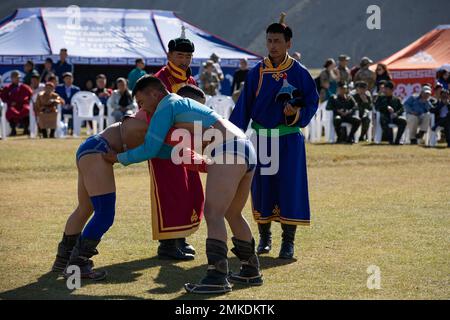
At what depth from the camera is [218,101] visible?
67.0ft

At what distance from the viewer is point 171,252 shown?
856 cm

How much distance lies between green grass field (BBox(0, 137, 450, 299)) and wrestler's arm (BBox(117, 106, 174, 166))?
1.06 metres

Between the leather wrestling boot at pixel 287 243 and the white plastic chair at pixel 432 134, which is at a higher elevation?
the white plastic chair at pixel 432 134

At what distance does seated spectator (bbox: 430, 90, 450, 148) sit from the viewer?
1969cm

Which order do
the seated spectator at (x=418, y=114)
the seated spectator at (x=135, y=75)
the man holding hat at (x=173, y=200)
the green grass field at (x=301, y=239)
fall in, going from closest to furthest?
the green grass field at (x=301, y=239) < the man holding hat at (x=173, y=200) < the seated spectator at (x=418, y=114) < the seated spectator at (x=135, y=75)

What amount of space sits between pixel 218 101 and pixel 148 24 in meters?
7.60

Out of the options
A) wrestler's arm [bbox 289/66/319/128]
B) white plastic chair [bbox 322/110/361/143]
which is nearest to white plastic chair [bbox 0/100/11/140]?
white plastic chair [bbox 322/110/361/143]

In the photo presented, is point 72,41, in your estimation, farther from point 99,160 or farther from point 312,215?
point 99,160

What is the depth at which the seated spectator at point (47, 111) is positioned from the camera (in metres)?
19.8

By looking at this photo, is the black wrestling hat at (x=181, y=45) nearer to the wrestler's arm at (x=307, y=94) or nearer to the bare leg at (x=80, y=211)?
the wrestler's arm at (x=307, y=94)

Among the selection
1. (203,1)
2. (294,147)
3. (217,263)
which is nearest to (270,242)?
(294,147)

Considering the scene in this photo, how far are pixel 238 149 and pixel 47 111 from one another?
523 inches

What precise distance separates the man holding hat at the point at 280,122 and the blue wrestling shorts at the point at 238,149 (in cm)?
157

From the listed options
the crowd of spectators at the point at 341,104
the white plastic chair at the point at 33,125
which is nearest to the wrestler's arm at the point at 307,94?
the crowd of spectators at the point at 341,104
